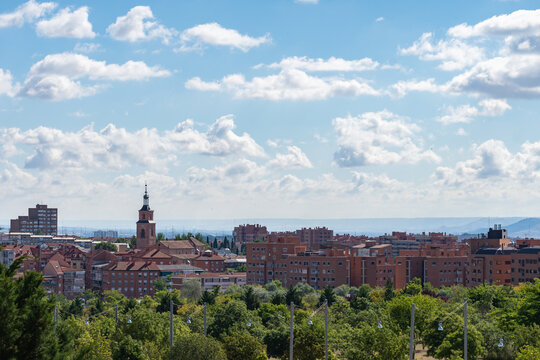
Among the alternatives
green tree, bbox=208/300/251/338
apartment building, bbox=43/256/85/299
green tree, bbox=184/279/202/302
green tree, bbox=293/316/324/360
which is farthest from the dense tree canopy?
apartment building, bbox=43/256/85/299

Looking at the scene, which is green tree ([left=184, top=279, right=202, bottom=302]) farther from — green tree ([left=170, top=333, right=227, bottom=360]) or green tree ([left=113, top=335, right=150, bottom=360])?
green tree ([left=113, top=335, right=150, bottom=360])

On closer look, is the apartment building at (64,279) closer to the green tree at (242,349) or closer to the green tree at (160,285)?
the green tree at (160,285)

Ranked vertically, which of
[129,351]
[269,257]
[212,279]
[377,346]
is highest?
[269,257]

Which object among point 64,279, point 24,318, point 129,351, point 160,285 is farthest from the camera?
point 64,279

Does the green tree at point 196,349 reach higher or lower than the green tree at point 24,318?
lower

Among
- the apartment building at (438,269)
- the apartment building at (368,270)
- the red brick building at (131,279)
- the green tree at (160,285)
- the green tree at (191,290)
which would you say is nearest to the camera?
the green tree at (191,290)

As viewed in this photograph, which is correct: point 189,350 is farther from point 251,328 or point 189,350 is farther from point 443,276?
point 443,276

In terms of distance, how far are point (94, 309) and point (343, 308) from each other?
38.9 meters

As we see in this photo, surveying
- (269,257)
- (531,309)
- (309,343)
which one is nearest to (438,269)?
(269,257)

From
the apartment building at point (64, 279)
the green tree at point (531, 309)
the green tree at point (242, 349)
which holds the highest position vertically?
the green tree at point (531, 309)

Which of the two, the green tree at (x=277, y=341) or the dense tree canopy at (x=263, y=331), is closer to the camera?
the dense tree canopy at (x=263, y=331)

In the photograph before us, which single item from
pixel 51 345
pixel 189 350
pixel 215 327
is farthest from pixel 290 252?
pixel 51 345

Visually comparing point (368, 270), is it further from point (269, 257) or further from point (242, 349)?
point (242, 349)

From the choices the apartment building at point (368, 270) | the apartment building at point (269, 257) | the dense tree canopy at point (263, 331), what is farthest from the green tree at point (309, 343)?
the apartment building at point (269, 257)
